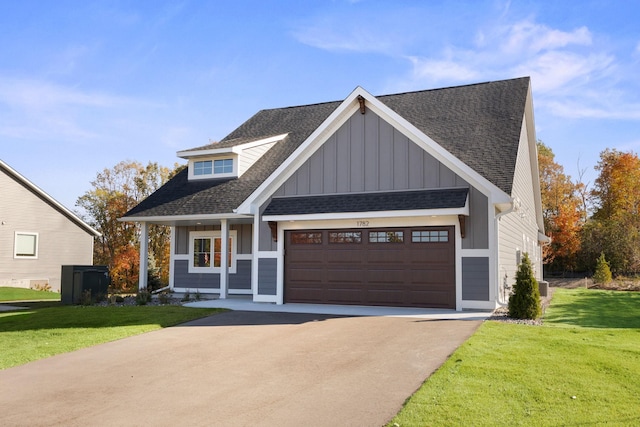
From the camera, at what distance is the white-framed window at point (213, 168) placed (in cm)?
2123

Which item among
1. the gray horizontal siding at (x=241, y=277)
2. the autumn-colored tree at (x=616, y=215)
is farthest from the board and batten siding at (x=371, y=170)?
the autumn-colored tree at (x=616, y=215)

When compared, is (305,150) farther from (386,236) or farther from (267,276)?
(267,276)

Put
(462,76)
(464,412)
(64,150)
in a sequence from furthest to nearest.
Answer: (64,150)
(462,76)
(464,412)

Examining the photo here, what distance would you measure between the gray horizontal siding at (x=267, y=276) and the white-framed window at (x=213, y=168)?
5.45 meters

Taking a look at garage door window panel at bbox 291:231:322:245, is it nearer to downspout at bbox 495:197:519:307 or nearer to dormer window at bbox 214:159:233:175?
downspout at bbox 495:197:519:307

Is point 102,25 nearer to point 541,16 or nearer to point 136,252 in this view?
point 541,16

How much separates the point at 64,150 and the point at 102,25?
1747 centimetres

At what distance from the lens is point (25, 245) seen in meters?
30.1

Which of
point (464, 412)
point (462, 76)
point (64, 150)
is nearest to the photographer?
point (464, 412)

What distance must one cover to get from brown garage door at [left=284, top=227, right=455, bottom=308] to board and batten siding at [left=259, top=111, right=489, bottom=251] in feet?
2.93

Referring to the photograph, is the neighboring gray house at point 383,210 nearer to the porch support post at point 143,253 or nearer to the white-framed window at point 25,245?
the porch support post at point 143,253

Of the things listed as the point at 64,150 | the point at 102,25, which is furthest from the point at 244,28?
the point at 64,150

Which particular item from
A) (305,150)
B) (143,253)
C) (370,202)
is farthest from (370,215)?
(143,253)

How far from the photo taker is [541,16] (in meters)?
13.5
